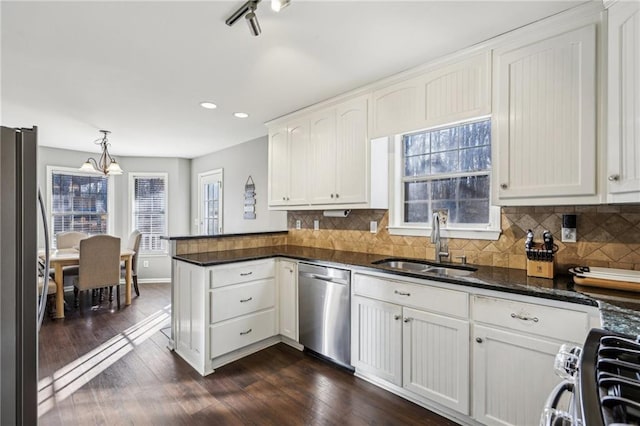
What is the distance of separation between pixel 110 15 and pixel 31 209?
1184mm

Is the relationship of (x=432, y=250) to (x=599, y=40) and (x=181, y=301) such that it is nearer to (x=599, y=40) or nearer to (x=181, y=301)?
(x=599, y=40)

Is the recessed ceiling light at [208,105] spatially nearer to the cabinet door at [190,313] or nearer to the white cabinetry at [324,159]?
the white cabinetry at [324,159]

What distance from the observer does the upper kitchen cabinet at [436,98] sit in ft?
6.96

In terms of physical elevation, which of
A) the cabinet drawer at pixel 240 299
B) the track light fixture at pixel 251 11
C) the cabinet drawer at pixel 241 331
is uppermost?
the track light fixture at pixel 251 11

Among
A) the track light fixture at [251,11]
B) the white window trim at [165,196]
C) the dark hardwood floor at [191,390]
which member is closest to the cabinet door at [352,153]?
the track light fixture at [251,11]

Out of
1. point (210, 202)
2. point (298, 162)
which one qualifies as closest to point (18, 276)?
point (298, 162)

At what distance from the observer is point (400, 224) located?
2.96m

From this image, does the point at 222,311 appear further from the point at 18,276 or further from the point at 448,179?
the point at 448,179

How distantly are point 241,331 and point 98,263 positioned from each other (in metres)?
2.63

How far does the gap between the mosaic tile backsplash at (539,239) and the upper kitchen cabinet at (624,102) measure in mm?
441

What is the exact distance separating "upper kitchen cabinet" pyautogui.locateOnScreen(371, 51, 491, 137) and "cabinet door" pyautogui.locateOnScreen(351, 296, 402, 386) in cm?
139

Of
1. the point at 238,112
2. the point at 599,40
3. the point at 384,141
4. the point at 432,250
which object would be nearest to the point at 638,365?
the point at 599,40

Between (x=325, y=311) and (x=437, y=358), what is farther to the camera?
(x=325, y=311)

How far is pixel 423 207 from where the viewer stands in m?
2.88
